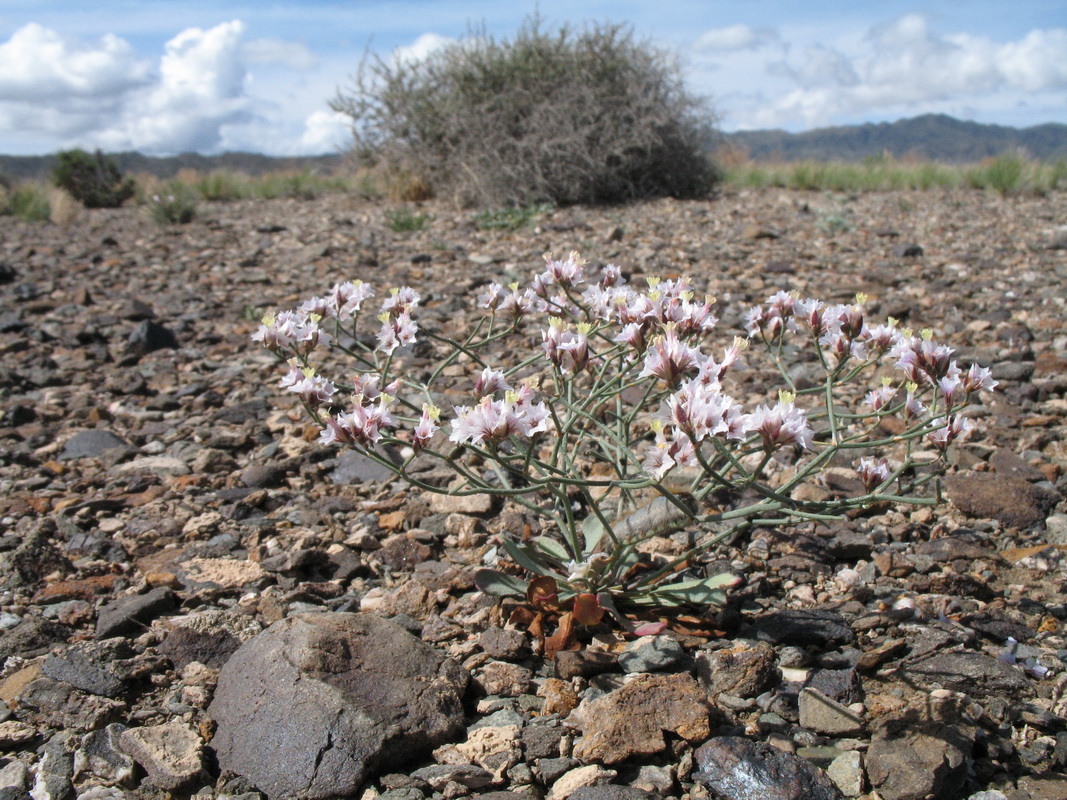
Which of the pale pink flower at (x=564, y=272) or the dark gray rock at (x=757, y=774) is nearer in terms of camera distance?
the dark gray rock at (x=757, y=774)

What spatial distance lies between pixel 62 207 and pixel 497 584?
1134 cm

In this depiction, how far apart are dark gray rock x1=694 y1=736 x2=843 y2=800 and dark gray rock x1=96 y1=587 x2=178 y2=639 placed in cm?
166

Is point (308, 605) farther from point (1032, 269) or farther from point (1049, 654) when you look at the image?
point (1032, 269)

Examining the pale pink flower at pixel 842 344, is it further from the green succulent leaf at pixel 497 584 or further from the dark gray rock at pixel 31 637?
the dark gray rock at pixel 31 637

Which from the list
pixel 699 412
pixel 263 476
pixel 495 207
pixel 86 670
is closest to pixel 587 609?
pixel 699 412

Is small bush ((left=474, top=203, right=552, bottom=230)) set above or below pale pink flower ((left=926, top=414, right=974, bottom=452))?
above

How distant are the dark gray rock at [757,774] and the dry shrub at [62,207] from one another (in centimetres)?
1136

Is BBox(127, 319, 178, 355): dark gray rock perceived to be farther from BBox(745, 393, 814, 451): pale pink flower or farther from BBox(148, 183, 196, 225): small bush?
BBox(148, 183, 196, 225): small bush

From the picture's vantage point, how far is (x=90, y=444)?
3.77 metres

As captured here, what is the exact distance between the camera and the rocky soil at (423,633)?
71.1 inches

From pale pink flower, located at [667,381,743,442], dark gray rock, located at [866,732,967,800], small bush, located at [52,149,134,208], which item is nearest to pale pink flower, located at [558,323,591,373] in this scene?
pale pink flower, located at [667,381,743,442]

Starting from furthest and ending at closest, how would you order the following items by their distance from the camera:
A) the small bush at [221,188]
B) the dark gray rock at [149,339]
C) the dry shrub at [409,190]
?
the small bush at [221,188] → the dry shrub at [409,190] → the dark gray rock at [149,339]

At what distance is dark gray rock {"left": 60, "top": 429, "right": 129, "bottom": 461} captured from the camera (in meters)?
3.68

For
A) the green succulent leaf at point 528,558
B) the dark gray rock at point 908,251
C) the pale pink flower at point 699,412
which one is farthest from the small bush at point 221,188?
the pale pink flower at point 699,412
